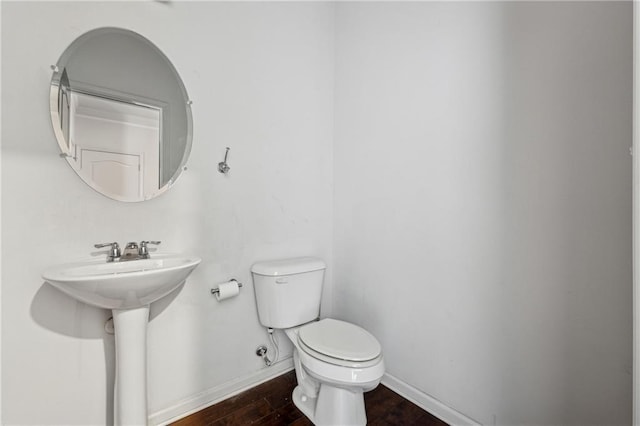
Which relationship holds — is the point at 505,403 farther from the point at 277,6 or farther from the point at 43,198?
the point at 277,6

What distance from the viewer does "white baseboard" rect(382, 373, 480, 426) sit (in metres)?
1.28

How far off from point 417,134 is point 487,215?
1.67 ft

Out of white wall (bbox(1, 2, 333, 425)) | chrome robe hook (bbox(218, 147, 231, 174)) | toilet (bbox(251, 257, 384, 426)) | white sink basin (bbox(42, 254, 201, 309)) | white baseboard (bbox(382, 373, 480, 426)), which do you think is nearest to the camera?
white sink basin (bbox(42, 254, 201, 309))

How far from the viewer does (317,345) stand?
1.22 m

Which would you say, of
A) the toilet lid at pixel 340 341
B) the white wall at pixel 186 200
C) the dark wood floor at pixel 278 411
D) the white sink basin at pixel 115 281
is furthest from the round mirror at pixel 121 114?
the dark wood floor at pixel 278 411

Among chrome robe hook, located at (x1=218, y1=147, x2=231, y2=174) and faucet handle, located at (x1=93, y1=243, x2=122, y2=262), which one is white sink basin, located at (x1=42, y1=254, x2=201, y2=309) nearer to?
faucet handle, located at (x1=93, y1=243, x2=122, y2=262)

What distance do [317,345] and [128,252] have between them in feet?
2.83

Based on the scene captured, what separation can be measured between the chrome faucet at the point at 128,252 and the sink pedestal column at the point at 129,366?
0.67 feet

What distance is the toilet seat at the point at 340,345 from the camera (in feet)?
3.75

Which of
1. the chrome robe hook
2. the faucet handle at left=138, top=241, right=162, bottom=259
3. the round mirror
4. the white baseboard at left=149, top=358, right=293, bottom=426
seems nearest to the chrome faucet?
the faucet handle at left=138, top=241, right=162, bottom=259

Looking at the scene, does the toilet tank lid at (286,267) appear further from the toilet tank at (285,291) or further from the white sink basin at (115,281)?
the white sink basin at (115,281)

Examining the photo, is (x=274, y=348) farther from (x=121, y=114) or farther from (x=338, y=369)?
(x=121, y=114)

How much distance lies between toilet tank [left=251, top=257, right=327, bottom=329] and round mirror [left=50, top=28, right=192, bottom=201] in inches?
25.1

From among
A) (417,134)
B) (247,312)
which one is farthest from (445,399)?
(417,134)
